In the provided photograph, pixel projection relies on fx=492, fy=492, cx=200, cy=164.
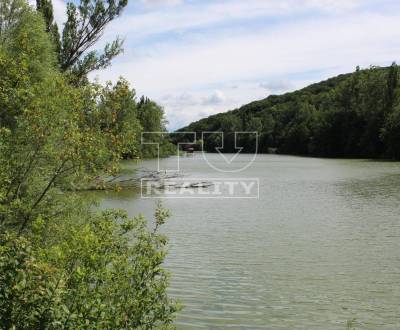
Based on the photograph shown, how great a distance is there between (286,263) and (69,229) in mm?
9187

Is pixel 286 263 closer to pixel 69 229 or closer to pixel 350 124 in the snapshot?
pixel 69 229

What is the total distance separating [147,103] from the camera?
314ft

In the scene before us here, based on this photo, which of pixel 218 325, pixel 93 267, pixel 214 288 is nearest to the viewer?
pixel 93 267

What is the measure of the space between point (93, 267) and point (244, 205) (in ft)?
79.5

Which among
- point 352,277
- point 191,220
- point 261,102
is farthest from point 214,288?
point 261,102

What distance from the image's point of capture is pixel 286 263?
15.2 m

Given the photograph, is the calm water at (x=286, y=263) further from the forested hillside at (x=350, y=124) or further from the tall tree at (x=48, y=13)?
the forested hillside at (x=350, y=124)

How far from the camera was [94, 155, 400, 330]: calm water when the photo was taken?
10.8 metres

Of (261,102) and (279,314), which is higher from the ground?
(261,102)

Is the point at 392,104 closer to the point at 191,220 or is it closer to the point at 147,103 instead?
the point at 147,103

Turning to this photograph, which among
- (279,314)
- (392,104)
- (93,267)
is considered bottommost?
(279,314)

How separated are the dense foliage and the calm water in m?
4.03

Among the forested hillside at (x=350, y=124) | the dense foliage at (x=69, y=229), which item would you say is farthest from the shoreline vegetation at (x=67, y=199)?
the forested hillside at (x=350, y=124)

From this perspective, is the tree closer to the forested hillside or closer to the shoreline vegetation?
the shoreline vegetation
